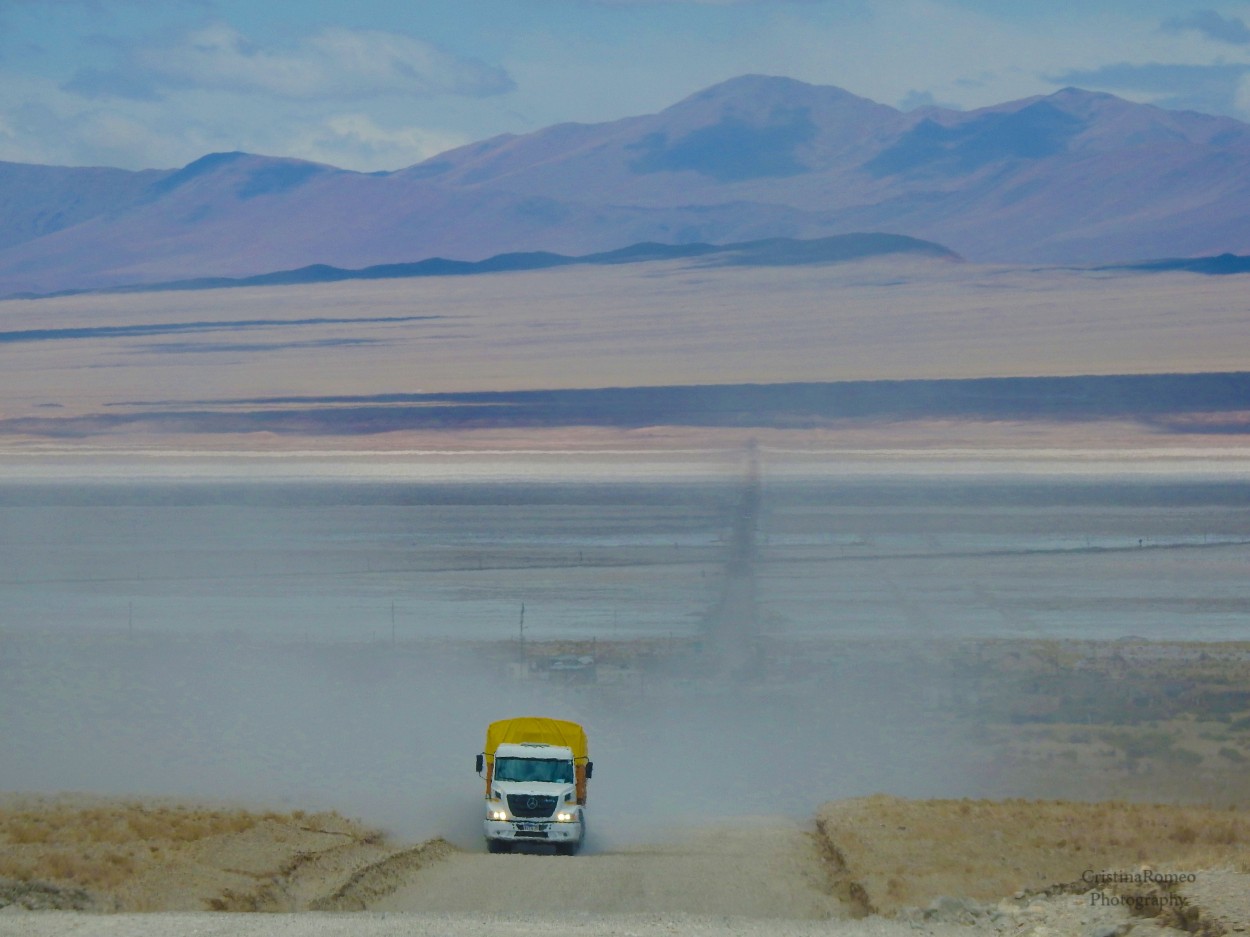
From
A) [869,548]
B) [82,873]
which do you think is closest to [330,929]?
[82,873]

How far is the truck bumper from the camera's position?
3244 centimetres

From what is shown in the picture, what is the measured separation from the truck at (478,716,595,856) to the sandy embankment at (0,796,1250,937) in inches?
42.0

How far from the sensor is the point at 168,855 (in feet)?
95.2

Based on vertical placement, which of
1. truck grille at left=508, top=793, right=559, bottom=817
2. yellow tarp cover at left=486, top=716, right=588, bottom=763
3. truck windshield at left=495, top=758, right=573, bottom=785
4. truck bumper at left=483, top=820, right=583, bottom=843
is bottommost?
truck bumper at left=483, top=820, right=583, bottom=843

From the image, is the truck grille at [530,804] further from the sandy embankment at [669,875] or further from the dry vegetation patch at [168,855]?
the dry vegetation patch at [168,855]

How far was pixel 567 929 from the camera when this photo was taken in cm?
2095

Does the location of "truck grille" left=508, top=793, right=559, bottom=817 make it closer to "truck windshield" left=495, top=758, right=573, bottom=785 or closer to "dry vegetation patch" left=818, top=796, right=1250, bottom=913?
"truck windshield" left=495, top=758, right=573, bottom=785

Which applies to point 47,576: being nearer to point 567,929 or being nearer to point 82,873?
point 82,873

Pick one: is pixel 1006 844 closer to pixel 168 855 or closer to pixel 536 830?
pixel 536 830

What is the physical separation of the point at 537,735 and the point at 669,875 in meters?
6.32

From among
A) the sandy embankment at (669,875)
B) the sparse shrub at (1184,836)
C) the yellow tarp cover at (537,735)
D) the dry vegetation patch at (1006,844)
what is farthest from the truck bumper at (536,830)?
the sparse shrub at (1184,836)

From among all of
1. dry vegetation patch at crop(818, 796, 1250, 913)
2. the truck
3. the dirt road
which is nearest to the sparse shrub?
dry vegetation patch at crop(818, 796, 1250, 913)

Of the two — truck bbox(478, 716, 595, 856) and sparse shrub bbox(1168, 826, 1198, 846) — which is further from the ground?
truck bbox(478, 716, 595, 856)

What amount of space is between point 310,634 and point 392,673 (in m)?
19.6
